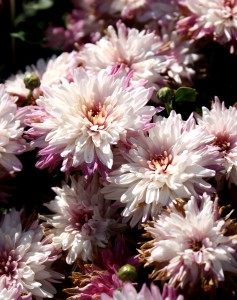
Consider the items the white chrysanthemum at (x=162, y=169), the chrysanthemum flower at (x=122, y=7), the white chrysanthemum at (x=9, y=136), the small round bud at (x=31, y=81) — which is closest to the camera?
the white chrysanthemum at (x=162, y=169)

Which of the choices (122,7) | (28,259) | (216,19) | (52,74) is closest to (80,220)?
(28,259)

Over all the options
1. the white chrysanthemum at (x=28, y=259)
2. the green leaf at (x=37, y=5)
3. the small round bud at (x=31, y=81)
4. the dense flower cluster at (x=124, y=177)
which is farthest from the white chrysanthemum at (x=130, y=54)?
the green leaf at (x=37, y=5)

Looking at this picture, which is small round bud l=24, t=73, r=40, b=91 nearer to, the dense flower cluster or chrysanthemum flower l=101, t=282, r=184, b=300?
the dense flower cluster

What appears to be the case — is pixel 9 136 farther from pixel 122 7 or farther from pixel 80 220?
pixel 122 7

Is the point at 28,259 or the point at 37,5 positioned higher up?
the point at 37,5

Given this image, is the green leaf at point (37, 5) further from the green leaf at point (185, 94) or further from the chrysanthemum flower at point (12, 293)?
the chrysanthemum flower at point (12, 293)

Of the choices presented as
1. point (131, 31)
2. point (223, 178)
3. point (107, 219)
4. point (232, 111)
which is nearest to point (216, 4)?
point (131, 31)
